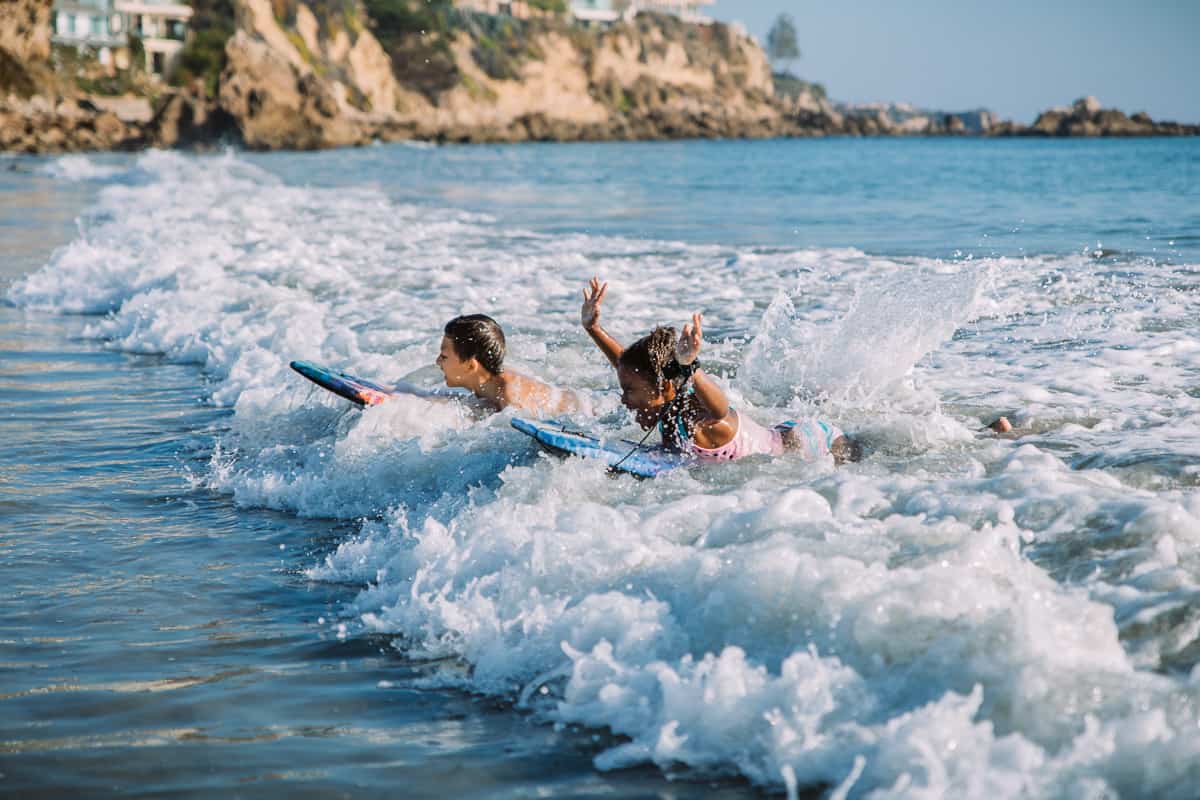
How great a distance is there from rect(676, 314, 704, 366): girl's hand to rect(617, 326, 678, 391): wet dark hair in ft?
1.18

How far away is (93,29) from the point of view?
86.3 metres

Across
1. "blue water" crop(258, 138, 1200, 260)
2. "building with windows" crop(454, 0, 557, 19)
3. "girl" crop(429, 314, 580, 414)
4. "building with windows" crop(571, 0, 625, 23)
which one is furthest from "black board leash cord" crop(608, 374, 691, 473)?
"building with windows" crop(571, 0, 625, 23)

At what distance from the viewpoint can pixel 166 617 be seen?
4.96m

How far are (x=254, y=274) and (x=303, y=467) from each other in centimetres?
824

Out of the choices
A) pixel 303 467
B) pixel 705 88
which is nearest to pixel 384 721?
pixel 303 467

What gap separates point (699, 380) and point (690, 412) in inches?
13.8

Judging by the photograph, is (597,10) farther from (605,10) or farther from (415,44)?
(415,44)

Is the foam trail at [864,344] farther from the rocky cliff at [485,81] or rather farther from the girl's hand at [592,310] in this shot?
the rocky cliff at [485,81]

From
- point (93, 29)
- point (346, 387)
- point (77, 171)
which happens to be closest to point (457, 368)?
point (346, 387)

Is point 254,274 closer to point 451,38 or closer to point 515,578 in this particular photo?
point 515,578

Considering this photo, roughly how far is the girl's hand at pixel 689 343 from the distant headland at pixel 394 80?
2373 inches

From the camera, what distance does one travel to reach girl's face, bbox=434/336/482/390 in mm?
7504

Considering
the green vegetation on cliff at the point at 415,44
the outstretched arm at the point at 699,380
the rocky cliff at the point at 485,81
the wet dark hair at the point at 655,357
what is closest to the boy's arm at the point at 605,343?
the wet dark hair at the point at 655,357

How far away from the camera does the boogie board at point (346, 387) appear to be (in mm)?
7652
